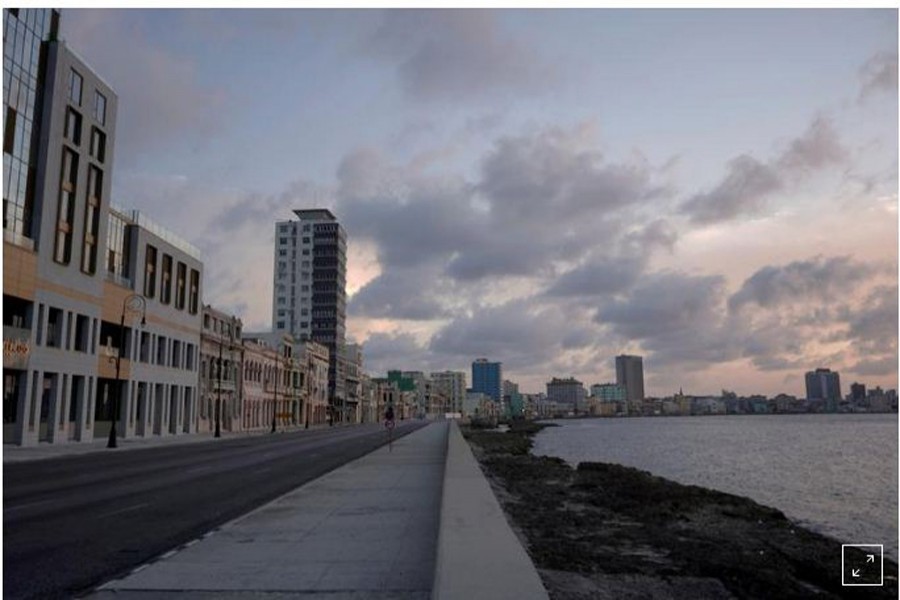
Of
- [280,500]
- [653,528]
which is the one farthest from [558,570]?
[280,500]

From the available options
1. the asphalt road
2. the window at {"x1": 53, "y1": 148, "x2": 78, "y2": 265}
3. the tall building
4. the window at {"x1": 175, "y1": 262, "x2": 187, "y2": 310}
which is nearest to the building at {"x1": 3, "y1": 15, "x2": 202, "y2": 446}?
the window at {"x1": 53, "y1": 148, "x2": 78, "y2": 265}

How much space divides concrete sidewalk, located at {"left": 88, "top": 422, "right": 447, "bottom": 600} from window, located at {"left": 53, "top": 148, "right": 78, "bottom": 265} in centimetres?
4029

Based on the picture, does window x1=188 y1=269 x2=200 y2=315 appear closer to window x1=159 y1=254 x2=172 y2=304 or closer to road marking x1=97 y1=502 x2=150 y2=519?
window x1=159 y1=254 x2=172 y2=304

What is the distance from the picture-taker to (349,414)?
6614 inches

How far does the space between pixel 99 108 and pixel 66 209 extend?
9.16 m

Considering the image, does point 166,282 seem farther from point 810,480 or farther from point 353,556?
point 353,556

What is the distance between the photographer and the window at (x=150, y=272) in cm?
6662

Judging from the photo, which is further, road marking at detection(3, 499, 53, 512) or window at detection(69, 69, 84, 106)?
window at detection(69, 69, 84, 106)

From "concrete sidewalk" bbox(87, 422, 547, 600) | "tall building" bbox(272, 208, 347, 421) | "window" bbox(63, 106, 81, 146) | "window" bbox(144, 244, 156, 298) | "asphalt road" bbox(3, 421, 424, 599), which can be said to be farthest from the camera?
"tall building" bbox(272, 208, 347, 421)

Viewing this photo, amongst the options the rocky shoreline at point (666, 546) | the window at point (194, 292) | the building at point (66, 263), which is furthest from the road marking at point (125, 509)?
the window at point (194, 292)

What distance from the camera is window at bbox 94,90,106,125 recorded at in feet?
182

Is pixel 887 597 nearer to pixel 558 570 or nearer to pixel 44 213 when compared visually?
pixel 558 570

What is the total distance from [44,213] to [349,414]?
123796 mm

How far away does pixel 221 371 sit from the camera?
83.4 metres
